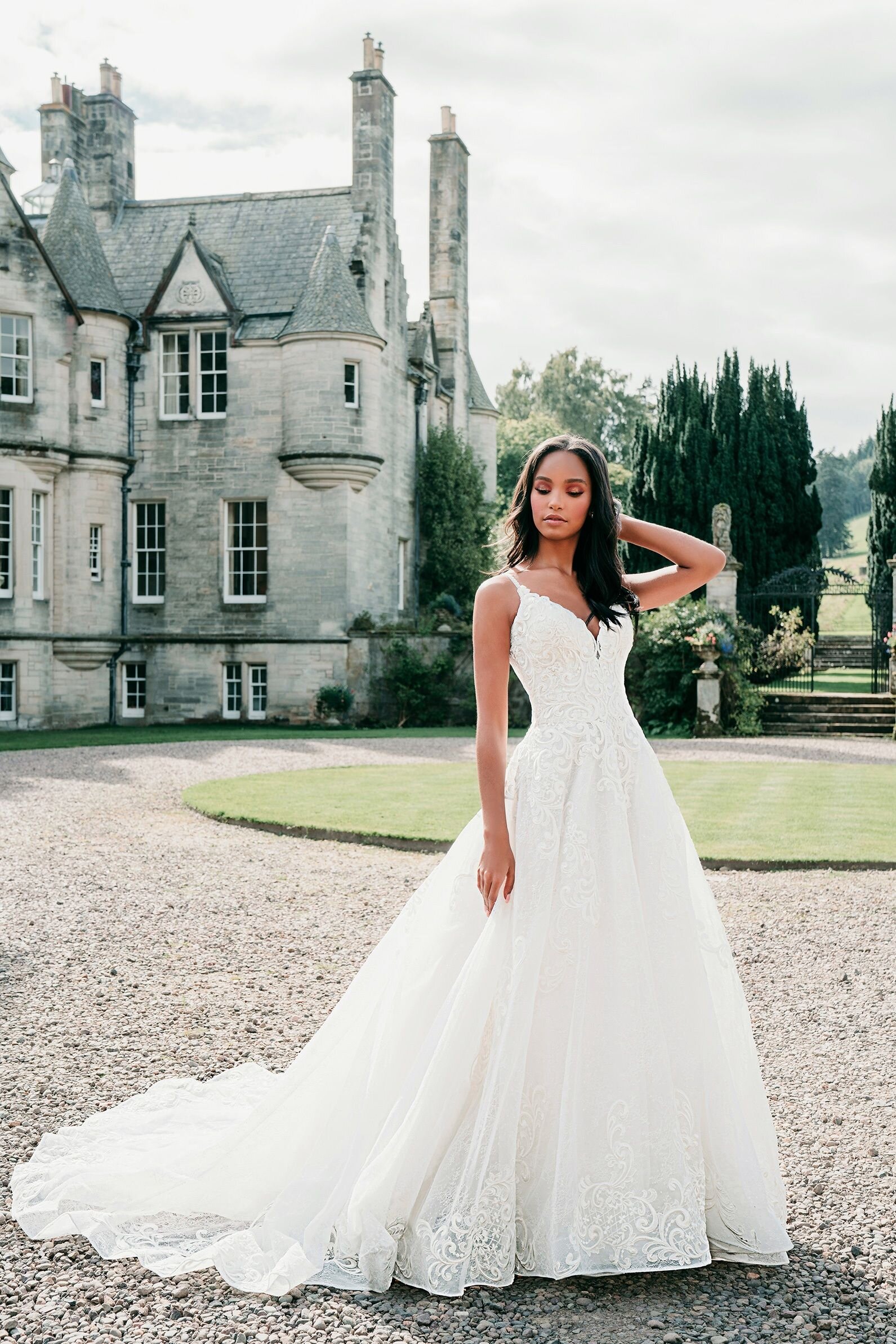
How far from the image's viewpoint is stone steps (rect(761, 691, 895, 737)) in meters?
19.8

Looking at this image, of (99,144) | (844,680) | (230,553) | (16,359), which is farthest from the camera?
(844,680)

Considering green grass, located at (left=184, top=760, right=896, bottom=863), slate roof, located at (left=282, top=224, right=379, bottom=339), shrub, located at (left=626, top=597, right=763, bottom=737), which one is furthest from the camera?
slate roof, located at (left=282, top=224, right=379, bottom=339)

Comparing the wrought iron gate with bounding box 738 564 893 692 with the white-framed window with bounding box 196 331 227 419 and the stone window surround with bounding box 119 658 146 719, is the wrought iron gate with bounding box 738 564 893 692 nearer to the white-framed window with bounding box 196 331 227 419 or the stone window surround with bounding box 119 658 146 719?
the white-framed window with bounding box 196 331 227 419

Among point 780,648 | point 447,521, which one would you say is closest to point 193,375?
point 447,521

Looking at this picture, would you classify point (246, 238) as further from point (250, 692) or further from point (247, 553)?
point (250, 692)

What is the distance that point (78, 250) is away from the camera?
22.8 metres

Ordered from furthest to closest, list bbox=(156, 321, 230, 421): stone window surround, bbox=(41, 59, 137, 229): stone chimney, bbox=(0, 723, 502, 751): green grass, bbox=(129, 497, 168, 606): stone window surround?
bbox=(41, 59, 137, 229): stone chimney
bbox=(129, 497, 168, 606): stone window surround
bbox=(156, 321, 230, 421): stone window surround
bbox=(0, 723, 502, 751): green grass

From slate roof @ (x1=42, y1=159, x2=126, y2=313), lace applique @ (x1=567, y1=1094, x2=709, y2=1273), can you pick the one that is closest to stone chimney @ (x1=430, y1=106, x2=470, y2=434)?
slate roof @ (x1=42, y1=159, x2=126, y2=313)

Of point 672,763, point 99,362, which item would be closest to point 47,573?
point 99,362

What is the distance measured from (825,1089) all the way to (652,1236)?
63.1 inches

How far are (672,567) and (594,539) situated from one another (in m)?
0.33

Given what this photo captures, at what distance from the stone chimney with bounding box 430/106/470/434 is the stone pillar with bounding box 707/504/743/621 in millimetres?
10254

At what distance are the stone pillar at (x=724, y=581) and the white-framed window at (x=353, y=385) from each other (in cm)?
695

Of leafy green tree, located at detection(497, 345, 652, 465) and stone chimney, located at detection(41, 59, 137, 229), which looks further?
leafy green tree, located at detection(497, 345, 652, 465)
